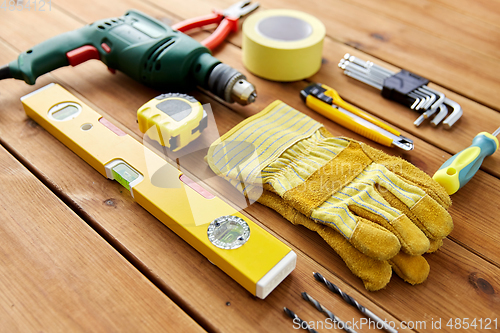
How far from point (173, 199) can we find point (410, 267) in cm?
40

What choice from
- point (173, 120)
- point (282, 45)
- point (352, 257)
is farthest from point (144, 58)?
point (352, 257)

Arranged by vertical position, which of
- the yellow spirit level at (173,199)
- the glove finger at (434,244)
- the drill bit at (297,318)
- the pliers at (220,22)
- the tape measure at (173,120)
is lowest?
the drill bit at (297,318)

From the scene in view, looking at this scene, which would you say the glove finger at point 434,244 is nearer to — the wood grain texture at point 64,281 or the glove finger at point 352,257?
the glove finger at point 352,257

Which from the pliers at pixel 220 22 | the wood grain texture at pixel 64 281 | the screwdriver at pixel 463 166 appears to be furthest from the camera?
the pliers at pixel 220 22

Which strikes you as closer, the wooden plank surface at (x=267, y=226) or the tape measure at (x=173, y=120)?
the wooden plank surface at (x=267, y=226)

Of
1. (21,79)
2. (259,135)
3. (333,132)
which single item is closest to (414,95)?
(333,132)

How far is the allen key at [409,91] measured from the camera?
94 cm

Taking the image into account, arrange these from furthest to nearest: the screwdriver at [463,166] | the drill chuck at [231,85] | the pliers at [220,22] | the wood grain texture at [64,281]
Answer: the pliers at [220,22]
the drill chuck at [231,85]
the screwdriver at [463,166]
the wood grain texture at [64,281]

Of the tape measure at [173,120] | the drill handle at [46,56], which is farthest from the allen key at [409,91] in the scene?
the drill handle at [46,56]

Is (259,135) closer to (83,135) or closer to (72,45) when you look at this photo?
(83,135)

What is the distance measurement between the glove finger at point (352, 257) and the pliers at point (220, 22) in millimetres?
573

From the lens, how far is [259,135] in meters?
0.84

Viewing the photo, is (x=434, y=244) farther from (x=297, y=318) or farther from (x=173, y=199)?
(x=173, y=199)

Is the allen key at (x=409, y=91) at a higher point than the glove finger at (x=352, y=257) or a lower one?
higher
